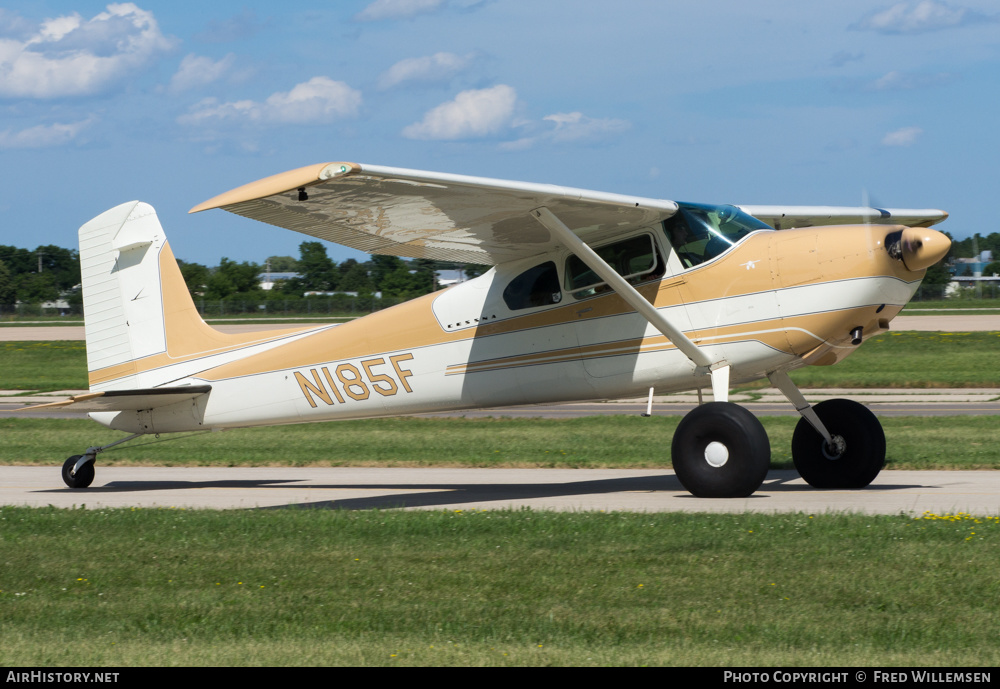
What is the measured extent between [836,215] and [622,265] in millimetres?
3849

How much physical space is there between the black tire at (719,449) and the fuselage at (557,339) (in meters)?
0.69

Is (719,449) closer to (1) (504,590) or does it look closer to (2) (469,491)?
(2) (469,491)

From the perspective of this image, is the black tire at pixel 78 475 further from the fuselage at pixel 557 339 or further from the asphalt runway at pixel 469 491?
the fuselage at pixel 557 339

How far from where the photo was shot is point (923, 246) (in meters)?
10.0

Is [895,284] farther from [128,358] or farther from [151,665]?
[128,358]

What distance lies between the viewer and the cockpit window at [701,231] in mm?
Answer: 11023

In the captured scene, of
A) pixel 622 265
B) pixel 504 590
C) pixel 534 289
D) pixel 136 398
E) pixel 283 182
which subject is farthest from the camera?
pixel 136 398

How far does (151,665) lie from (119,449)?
1309 centimetres

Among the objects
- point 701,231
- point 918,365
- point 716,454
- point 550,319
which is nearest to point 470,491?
point 550,319

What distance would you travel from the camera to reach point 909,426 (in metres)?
18.2

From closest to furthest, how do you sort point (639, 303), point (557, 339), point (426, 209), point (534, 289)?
point (426, 209)
point (639, 303)
point (557, 339)
point (534, 289)

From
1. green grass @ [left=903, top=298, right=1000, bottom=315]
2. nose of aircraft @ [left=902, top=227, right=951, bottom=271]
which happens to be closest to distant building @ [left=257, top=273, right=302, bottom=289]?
green grass @ [left=903, top=298, right=1000, bottom=315]

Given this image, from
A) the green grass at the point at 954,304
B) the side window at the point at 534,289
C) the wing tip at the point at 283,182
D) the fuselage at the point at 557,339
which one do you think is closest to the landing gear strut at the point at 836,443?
the fuselage at the point at 557,339

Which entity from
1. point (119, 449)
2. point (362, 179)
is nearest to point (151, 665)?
point (362, 179)
